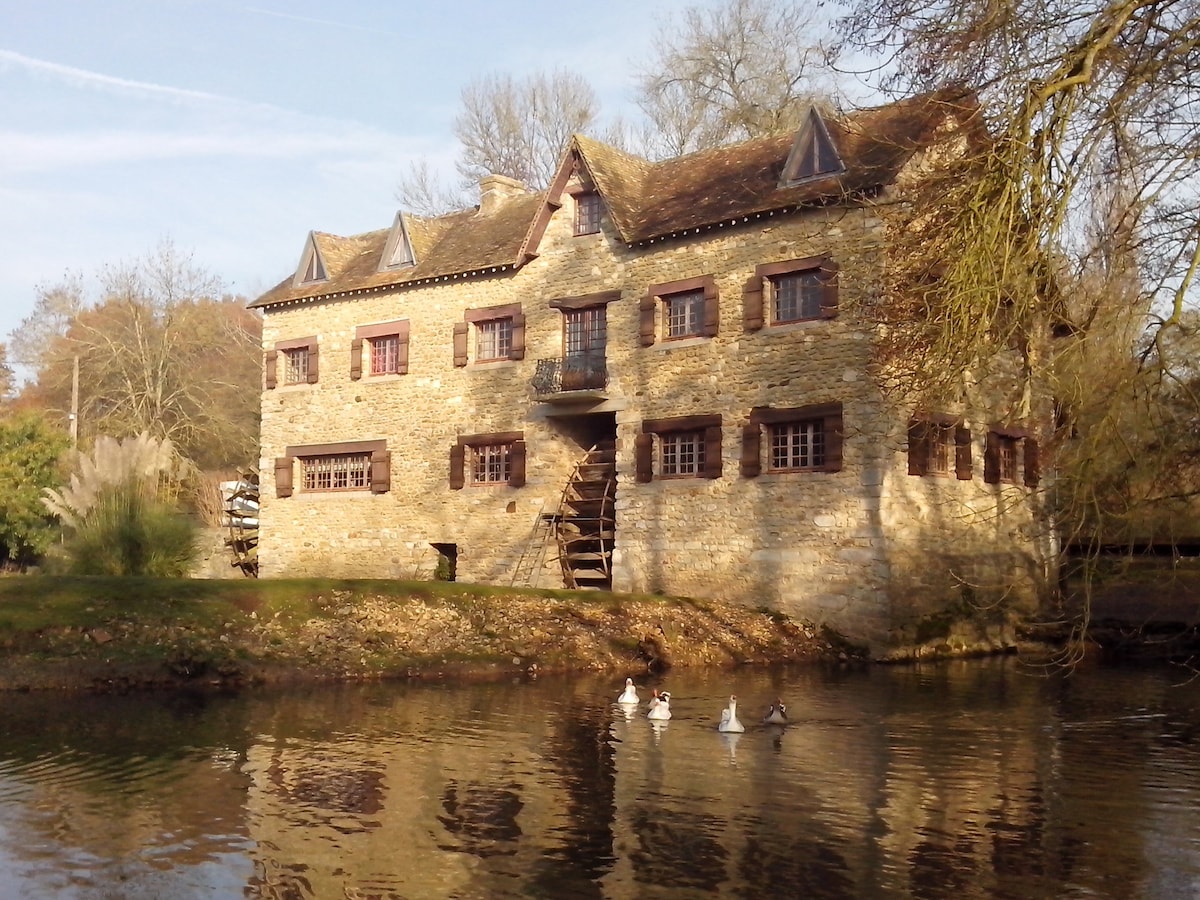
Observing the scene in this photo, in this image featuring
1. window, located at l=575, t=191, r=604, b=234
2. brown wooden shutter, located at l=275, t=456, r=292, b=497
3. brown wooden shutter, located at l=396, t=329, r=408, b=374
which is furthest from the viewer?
→ brown wooden shutter, located at l=275, t=456, r=292, b=497

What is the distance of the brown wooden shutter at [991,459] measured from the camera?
24.4 meters

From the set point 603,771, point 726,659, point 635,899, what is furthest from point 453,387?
point 635,899

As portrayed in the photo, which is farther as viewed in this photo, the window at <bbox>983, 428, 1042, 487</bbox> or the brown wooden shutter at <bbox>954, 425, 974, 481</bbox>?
the window at <bbox>983, 428, 1042, 487</bbox>

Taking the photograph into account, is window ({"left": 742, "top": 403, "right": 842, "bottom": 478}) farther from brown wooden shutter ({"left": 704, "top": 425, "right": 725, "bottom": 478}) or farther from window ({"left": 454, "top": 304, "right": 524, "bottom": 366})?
window ({"left": 454, "top": 304, "right": 524, "bottom": 366})

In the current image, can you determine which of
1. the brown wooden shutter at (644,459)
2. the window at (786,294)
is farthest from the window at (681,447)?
the window at (786,294)

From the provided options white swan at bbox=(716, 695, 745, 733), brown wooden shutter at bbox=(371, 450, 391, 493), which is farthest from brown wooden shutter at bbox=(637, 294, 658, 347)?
white swan at bbox=(716, 695, 745, 733)

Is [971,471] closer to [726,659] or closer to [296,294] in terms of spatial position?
[726,659]

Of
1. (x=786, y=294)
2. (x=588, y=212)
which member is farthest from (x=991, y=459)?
(x=588, y=212)

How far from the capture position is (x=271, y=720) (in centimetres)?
1450

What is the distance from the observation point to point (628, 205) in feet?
86.3

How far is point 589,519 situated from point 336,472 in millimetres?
8055

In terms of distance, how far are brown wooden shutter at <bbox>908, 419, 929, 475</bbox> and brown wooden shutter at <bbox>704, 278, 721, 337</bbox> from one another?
427 centimetres

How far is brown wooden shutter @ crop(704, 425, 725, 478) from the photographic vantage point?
77.2 ft

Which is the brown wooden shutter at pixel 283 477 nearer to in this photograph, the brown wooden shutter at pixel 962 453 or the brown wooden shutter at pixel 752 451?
the brown wooden shutter at pixel 752 451
